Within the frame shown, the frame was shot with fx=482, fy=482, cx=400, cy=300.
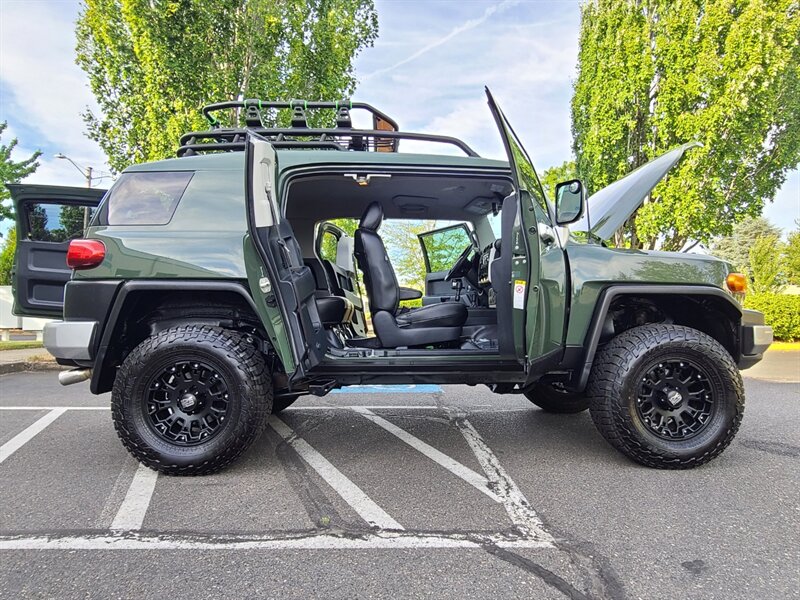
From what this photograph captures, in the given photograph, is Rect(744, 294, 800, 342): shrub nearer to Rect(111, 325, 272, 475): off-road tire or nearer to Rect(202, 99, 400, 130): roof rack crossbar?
Rect(202, 99, 400, 130): roof rack crossbar

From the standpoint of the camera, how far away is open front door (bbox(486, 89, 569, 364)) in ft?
9.51

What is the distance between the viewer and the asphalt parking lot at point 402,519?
71.9 inches

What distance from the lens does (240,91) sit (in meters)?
9.80

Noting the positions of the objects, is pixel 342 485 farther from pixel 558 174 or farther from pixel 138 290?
pixel 558 174

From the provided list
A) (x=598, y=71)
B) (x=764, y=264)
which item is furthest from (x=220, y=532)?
(x=764, y=264)

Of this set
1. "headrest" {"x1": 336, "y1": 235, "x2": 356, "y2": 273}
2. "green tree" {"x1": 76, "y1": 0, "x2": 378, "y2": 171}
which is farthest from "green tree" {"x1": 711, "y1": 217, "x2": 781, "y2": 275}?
"headrest" {"x1": 336, "y1": 235, "x2": 356, "y2": 273}

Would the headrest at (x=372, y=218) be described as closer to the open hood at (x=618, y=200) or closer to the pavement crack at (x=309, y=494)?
the open hood at (x=618, y=200)

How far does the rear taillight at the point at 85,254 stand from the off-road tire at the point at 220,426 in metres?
0.59

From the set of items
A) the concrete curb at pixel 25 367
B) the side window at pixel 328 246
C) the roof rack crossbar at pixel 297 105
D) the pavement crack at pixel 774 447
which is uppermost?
the roof rack crossbar at pixel 297 105

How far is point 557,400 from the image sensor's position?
4344 millimetres

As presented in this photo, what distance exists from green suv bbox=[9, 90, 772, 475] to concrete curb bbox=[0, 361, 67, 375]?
5922 millimetres

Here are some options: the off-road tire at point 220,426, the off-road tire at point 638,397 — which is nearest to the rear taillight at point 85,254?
the off-road tire at point 220,426

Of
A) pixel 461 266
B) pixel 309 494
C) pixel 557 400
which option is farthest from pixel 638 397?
pixel 461 266

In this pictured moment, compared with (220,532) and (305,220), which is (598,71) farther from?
(220,532)
